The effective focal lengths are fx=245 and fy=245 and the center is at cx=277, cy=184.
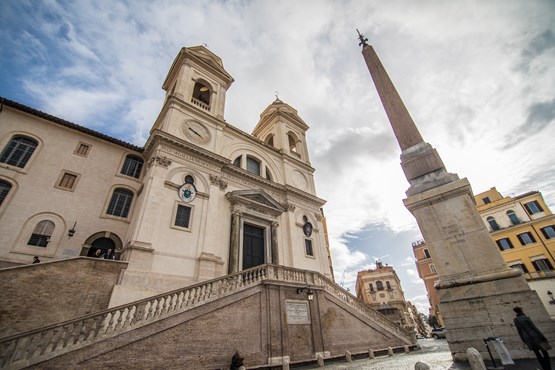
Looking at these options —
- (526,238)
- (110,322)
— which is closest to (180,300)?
(110,322)

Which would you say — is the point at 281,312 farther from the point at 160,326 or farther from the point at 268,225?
the point at 268,225

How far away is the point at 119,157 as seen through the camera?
15258 mm

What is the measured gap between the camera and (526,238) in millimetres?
23719

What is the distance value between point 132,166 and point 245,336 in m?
12.5

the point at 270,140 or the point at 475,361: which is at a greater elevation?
the point at 270,140

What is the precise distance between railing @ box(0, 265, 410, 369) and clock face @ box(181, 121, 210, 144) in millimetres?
9845

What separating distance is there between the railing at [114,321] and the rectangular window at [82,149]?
1056 cm

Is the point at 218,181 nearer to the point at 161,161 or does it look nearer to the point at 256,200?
the point at 256,200

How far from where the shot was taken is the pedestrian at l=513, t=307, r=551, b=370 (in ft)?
11.1

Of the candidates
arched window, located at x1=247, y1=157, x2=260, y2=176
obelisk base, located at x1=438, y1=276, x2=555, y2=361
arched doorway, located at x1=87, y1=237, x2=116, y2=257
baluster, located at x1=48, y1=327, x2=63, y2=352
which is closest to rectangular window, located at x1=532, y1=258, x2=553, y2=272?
arched window, located at x1=247, y1=157, x2=260, y2=176

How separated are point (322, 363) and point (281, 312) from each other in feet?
7.84

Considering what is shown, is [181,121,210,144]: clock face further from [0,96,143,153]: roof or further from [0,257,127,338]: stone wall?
[0,257,127,338]: stone wall

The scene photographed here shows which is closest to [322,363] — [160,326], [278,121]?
[160,326]

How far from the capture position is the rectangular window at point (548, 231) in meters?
22.5
